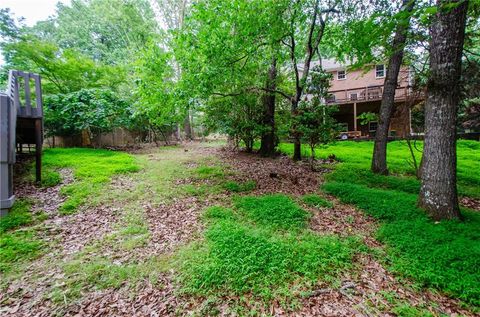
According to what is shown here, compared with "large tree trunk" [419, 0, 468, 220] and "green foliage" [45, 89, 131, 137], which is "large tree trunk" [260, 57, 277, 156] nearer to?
"large tree trunk" [419, 0, 468, 220]

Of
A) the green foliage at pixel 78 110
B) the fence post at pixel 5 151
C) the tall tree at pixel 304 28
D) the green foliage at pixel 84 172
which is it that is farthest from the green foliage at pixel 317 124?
the green foliage at pixel 78 110

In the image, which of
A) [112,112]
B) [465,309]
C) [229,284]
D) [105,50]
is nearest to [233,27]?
[229,284]

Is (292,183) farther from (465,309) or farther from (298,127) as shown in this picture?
(465,309)

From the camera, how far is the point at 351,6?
7.51 metres

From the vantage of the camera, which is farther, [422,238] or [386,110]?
[386,110]

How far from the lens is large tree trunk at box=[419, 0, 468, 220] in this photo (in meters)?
3.67

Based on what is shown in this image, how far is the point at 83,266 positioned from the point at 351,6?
387 inches

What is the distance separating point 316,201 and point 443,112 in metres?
2.77

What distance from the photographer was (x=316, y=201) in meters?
5.14

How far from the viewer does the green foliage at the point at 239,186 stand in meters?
6.00

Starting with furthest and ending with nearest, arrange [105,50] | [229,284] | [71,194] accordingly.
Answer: [105,50], [71,194], [229,284]

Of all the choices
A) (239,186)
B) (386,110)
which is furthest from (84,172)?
(386,110)

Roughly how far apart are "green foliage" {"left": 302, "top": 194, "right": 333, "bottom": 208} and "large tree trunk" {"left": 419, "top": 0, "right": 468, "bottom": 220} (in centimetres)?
174

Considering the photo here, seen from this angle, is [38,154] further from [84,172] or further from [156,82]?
[156,82]
